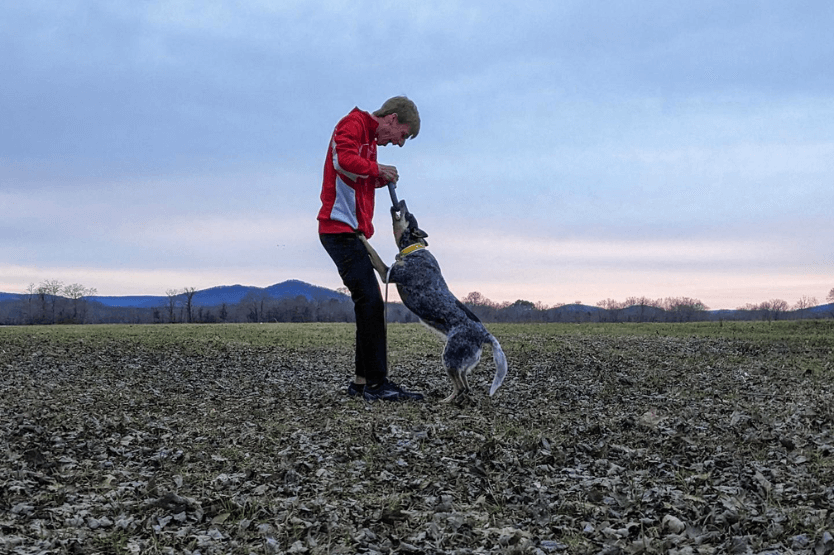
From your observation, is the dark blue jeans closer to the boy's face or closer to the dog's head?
the dog's head

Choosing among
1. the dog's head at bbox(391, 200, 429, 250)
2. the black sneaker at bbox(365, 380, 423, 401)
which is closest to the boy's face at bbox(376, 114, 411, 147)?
the dog's head at bbox(391, 200, 429, 250)

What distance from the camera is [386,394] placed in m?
9.43

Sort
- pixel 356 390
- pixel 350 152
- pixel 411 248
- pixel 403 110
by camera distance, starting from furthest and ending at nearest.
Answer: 1. pixel 356 390
2. pixel 403 110
3. pixel 411 248
4. pixel 350 152

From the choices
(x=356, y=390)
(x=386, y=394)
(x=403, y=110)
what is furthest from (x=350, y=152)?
(x=356, y=390)

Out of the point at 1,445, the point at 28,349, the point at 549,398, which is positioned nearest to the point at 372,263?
the point at 549,398

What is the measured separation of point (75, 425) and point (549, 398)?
21.2 feet

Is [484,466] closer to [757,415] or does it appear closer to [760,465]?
[760,465]

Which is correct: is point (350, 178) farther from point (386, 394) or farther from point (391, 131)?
point (386, 394)

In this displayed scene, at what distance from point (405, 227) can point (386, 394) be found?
243 centimetres

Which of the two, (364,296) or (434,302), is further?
(364,296)

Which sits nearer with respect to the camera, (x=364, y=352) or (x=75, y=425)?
(x=75, y=425)

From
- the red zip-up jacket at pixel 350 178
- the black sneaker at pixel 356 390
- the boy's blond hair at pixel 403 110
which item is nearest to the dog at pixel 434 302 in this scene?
the red zip-up jacket at pixel 350 178

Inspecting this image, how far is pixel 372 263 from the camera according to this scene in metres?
9.18

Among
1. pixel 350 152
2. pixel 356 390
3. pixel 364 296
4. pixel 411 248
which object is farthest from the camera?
pixel 356 390
